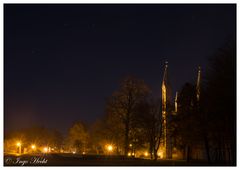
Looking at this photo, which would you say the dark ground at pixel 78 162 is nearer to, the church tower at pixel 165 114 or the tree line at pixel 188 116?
the tree line at pixel 188 116

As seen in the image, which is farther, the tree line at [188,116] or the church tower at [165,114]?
the church tower at [165,114]

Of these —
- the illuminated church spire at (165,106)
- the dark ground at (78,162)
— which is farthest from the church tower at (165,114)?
the dark ground at (78,162)

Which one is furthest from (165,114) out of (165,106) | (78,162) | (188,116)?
(78,162)

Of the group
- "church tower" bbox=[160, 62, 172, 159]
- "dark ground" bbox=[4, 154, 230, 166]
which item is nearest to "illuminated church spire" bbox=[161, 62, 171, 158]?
"church tower" bbox=[160, 62, 172, 159]

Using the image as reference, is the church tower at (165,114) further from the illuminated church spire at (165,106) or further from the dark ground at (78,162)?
the dark ground at (78,162)

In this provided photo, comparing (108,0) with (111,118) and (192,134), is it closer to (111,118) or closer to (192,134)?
(192,134)

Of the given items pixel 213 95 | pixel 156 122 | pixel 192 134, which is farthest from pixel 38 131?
pixel 213 95

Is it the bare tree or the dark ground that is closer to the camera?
the dark ground

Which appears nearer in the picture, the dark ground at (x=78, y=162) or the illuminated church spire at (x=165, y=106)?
the dark ground at (x=78, y=162)

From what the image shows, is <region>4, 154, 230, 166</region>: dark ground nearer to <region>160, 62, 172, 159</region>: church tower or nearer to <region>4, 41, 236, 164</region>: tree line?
<region>4, 41, 236, 164</region>: tree line

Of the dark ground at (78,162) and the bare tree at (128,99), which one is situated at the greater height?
the bare tree at (128,99)

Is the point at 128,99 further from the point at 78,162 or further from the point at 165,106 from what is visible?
the point at 78,162

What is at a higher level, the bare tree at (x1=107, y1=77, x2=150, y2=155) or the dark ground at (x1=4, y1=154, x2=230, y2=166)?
the bare tree at (x1=107, y1=77, x2=150, y2=155)

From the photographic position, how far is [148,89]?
58.1 metres
